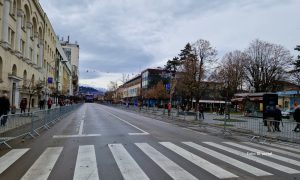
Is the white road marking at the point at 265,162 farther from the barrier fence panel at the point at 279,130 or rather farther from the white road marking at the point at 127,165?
the barrier fence panel at the point at 279,130

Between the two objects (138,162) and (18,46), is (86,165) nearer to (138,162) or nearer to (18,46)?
(138,162)

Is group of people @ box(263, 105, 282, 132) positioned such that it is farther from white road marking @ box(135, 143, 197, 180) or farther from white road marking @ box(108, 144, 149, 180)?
white road marking @ box(108, 144, 149, 180)

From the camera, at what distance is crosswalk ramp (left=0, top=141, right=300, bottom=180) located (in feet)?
23.5

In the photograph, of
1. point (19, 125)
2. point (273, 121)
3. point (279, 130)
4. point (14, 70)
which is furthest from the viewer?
point (14, 70)

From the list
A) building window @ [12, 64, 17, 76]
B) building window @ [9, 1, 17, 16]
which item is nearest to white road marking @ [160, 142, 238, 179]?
building window @ [12, 64, 17, 76]

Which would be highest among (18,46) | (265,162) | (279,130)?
(18,46)

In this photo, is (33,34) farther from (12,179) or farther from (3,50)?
(12,179)

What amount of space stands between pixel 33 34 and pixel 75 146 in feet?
120

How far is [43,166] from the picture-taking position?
311 inches

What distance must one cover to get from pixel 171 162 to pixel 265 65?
5592cm

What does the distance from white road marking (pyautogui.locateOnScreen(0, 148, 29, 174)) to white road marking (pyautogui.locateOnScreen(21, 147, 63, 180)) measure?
0.65 m

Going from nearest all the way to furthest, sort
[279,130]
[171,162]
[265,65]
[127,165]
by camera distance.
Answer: [127,165], [171,162], [279,130], [265,65]

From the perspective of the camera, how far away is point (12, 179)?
6641 mm

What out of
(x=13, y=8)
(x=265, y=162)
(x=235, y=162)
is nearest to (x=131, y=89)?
(x=13, y=8)
